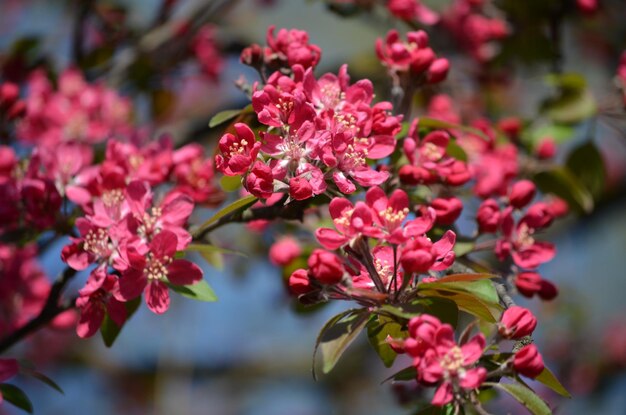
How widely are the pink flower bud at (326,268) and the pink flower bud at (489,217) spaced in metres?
0.58

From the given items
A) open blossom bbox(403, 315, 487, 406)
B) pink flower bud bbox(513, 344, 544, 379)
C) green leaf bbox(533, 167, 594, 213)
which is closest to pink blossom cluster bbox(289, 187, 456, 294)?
open blossom bbox(403, 315, 487, 406)

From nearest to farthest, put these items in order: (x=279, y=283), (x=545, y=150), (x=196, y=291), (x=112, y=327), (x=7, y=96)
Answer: (x=196, y=291), (x=112, y=327), (x=7, y=96), (x=545, y=150), (x=279, y=283)

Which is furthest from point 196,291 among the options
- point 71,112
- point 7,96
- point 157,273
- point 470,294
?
point 71,112

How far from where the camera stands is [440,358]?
1.34 metres

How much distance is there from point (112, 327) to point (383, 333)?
61 centimetres

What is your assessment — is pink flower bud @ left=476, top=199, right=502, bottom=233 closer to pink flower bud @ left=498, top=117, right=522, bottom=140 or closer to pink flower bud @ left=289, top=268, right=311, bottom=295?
pink flower bud @ left=289, top=268, right=311, bottom=295

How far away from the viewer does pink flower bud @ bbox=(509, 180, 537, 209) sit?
6.38 feet

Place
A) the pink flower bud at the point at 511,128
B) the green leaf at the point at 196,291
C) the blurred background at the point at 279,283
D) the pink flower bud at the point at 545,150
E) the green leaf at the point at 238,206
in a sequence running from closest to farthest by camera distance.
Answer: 1. the green leaf at the point at 238,206
2. the green leaf at the point at 196,291
3. the pink flower bud at the point at 545,150
4. the pink flower bud at the point at 511,128
5. the blurred background at the point at 279,283

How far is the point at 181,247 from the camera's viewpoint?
1.65 m

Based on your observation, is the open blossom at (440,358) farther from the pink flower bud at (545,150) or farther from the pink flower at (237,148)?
the pink flower bud at (545,150)

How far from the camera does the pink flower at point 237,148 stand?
149 cm

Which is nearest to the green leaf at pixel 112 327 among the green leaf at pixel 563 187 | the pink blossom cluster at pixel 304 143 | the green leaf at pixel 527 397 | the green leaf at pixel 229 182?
the green leaf at pixel 229 182

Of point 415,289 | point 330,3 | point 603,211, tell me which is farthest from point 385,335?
point 603,211

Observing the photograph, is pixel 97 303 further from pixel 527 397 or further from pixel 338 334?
pixel 527 397
